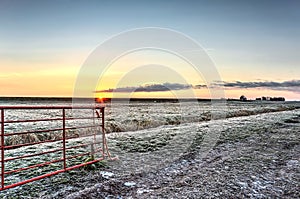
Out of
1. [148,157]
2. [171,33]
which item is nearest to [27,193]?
[148,157]

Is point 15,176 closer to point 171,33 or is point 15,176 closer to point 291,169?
point 291,169

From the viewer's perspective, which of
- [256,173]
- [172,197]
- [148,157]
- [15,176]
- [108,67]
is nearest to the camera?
[172,197]

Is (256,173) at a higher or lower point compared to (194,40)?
lower

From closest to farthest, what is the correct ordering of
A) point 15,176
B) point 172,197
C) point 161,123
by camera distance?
1. point 172,197
2. point 15,176
3. point 161,123

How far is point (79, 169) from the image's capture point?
7.82m

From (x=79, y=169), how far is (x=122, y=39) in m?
10.3

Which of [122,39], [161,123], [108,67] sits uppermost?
[122,39]

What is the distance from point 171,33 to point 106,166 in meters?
12.9

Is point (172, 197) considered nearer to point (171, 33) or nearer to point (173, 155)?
point (173, 155)

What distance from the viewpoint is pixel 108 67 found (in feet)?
50.6

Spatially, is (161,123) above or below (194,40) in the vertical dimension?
below

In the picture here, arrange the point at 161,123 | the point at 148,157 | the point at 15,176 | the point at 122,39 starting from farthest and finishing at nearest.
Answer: the point at 161,123 < the point at 122,39 < the point at 148,157 < the point at 15,176

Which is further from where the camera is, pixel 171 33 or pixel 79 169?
pixel 171 33

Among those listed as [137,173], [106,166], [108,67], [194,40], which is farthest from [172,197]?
[194,40]
